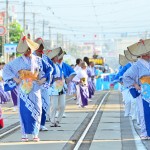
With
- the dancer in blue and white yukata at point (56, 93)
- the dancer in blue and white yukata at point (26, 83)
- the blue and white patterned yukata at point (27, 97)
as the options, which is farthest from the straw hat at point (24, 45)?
the dancer in blue and white yukata at point (56, 93)

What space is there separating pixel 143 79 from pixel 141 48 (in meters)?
0.65

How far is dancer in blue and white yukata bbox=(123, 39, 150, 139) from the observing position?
14883 millimetres

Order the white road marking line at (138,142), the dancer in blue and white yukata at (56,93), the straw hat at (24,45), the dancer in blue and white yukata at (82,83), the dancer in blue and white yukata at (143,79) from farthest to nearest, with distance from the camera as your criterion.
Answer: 1. the dancer in blue and white yukata at (82,83)
2. the dancer in blue and white yukata at (56,93)
3. the dancer in blue and white yukata at (143,79)
4. the straw hat at (24,45)
5. the white road marking line at (138,142)

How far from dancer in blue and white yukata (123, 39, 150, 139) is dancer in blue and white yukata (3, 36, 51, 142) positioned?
193cm

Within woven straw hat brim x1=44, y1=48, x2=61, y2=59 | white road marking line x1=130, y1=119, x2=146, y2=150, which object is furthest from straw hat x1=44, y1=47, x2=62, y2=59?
white road marking line x1=130, y1=119, x2=146, y2=150

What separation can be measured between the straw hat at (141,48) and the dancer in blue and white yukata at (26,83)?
203cm

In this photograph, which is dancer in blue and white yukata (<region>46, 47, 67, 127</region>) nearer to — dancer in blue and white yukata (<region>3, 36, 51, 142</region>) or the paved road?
the paved road

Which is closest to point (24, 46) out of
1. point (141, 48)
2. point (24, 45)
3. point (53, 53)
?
point (24, 45)

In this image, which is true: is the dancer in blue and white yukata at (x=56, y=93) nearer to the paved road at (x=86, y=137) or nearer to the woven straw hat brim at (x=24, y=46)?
the paved road at (x=86, y=137)

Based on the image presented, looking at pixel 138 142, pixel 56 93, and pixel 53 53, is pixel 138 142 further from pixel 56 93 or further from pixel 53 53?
pixel 53 53

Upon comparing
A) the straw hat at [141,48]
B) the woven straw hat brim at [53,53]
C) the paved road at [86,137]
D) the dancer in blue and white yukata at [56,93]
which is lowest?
the paved road at [86,137]

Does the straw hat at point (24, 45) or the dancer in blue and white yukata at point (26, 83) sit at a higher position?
the straw hat at point (24, 45)

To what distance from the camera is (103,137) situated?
51.3 feet

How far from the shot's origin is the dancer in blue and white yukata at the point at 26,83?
14742 millimetres
